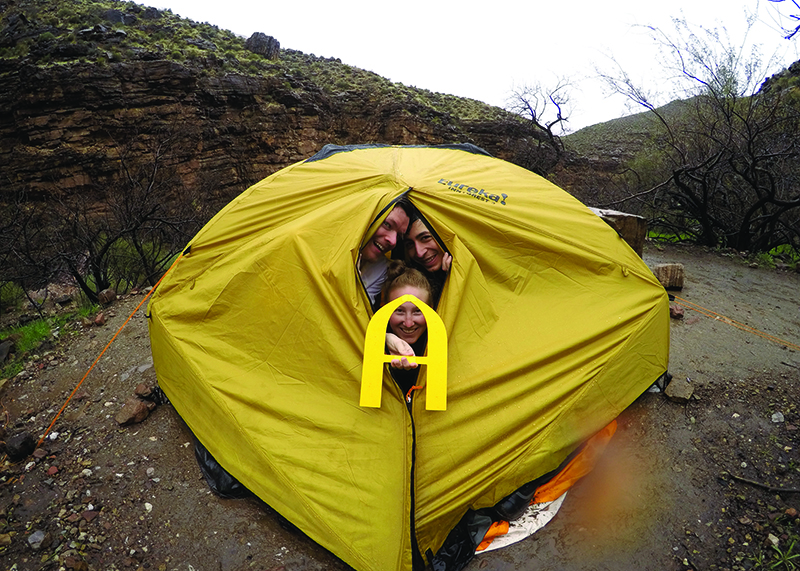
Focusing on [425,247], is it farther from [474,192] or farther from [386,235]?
[474,192]

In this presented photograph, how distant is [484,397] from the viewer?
2.27 meters

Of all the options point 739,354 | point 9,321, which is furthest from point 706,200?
point 9,321

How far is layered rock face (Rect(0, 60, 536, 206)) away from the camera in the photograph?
504 inches

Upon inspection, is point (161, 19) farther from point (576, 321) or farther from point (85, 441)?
point (576, 321)

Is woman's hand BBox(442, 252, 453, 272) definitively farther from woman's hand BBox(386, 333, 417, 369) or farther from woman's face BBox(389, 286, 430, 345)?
woman's hand BBox(386, 333, 417, 369)

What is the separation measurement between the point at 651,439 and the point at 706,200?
6.63 metres

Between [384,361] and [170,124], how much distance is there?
15.6m

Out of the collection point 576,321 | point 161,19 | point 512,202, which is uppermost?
point 161,19

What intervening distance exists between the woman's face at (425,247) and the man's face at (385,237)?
116 millimetres

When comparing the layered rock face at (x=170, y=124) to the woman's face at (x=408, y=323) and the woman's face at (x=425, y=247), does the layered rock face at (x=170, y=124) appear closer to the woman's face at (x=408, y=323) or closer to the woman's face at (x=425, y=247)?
the woman's face at (x=425, y=247)

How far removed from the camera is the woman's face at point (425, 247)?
2969 millimetres

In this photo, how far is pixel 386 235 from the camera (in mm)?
2928

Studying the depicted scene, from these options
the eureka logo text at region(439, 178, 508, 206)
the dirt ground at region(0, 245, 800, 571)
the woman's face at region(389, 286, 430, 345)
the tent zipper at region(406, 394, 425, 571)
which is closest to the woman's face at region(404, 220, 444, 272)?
the eureka logo text at region(439, 178, 508, 206)

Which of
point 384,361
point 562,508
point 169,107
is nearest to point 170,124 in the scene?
point 169,107
